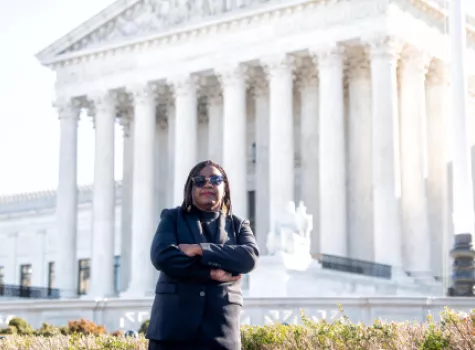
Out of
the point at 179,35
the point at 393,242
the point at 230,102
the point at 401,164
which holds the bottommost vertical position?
the point at 393,242

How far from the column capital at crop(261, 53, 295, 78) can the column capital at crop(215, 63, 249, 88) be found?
194cm

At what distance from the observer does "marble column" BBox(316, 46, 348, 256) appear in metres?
55.9

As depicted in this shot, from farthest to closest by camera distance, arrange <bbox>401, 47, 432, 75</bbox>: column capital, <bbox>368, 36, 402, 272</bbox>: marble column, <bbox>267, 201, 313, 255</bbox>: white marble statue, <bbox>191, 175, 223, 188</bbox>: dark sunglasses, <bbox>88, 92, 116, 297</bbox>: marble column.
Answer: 1. <bbox>88, 92, 116, 297</bbox>: marble column
2. <bbox>401, 47, 432, 75</bbox>: column capital
3. <bbox>368, 36, 402, 272</bbox>: marble column
4. <bbox>267, 201, 313, 255</bbox>: white marble statue
5. <bbox>191, 175, 223, 188</bbox>: dark sunglasses

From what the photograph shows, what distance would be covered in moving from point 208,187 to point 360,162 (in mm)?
50913

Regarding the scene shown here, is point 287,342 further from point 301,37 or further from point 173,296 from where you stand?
point 301,37

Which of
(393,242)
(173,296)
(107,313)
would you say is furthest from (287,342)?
(393,242)

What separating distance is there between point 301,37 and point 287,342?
47015 mm

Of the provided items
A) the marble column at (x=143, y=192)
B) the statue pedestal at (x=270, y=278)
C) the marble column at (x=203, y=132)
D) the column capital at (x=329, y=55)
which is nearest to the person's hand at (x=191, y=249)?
the statue pedestal at (x=270, y=278)

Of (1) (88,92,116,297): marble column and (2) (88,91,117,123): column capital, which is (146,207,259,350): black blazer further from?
(2) (88,91,117,123): column capital

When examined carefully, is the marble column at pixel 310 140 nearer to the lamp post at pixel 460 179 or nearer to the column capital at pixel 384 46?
the column capital at pixel 384 46

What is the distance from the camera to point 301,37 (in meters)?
58.8

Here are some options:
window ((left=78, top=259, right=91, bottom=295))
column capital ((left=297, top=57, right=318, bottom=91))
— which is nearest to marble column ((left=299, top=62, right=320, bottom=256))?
column capital ((left=297, top=57, right=318, bottom=91))

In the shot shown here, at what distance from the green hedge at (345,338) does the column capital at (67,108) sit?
183ft

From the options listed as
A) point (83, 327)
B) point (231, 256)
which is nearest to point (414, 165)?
point (83, 327)
